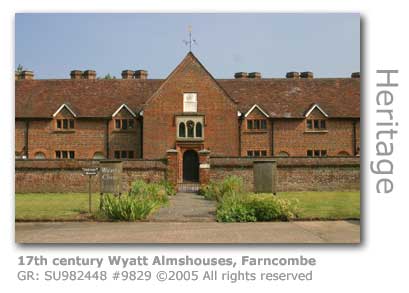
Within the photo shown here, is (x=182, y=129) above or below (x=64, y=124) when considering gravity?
below

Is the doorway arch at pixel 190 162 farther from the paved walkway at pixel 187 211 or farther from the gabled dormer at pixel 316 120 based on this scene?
the paved walkway at pixel 187 211

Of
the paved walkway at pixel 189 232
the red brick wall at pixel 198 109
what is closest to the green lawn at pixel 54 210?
the paved walkway at pixel 189 232

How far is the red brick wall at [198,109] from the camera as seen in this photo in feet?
118

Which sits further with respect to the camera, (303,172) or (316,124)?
(316,124)

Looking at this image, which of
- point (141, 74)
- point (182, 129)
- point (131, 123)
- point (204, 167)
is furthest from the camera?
point (141, 74)

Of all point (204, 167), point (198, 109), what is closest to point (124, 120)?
point (198, 109)

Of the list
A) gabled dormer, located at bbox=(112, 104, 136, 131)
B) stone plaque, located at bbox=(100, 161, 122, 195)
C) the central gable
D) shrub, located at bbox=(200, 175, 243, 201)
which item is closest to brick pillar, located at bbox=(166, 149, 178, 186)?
shrub, located at bbox=(200, 175, 243, 201)

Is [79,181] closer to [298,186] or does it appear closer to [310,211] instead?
[298,186]

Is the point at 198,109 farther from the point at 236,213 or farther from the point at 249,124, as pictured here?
the point at 236,213

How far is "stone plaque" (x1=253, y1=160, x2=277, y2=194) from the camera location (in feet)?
61.3

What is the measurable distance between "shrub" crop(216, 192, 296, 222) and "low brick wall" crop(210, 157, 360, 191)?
11.8 m

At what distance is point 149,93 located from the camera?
41.0m

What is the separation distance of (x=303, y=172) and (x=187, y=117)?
10125 mm

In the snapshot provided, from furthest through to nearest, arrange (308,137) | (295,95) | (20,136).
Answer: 1. (295,95)
2. (308,137)
3. (20,136)
